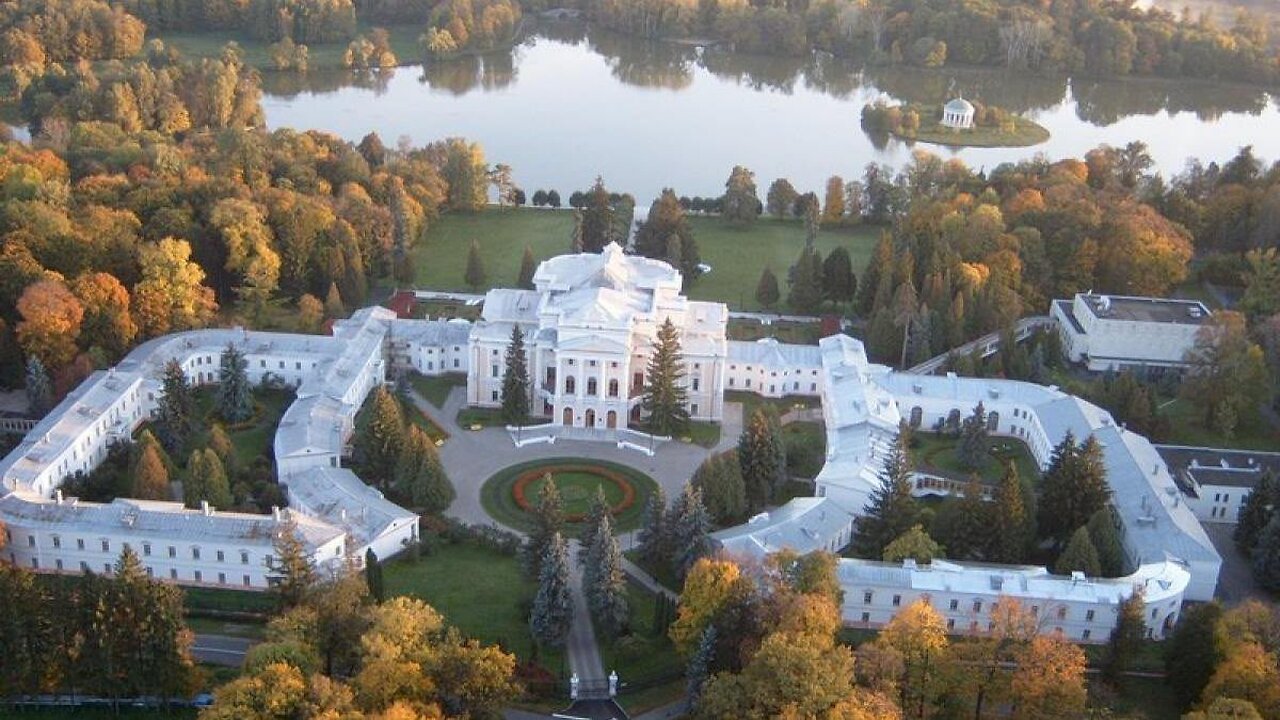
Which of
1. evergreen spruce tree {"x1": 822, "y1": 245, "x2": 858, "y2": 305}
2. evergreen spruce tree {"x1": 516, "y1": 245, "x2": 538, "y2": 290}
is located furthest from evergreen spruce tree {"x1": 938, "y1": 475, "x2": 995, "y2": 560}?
evergreen spruce tree {"x1": 516, "y1": 245, "x2": 538, "y2": 290}

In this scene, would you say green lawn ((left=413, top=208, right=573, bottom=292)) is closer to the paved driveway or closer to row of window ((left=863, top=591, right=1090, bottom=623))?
the paved driveway

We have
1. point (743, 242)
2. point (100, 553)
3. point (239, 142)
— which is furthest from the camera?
point (743, 242)

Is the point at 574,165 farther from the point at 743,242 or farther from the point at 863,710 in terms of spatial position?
the point at 863,710

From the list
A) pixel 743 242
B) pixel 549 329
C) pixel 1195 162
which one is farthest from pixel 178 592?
pixel 1195 162

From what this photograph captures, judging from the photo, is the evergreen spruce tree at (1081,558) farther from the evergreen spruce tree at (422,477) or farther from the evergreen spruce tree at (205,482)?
the evergreen spruce tree at (205,482)

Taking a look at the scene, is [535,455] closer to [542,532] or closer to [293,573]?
[542,532]

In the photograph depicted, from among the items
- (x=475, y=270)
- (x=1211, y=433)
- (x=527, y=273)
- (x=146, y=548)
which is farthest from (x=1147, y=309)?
(x=146, y=548)
